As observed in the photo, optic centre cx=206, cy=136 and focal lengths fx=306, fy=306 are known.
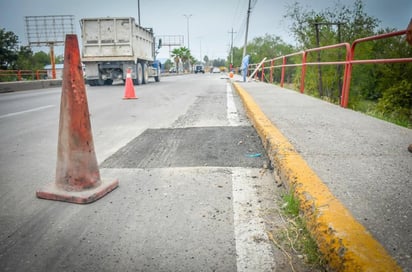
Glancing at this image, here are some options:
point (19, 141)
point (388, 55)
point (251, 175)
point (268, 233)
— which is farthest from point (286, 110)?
point (388, 55)

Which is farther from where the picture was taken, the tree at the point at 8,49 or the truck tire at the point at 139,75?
the tree at the point at 8,49

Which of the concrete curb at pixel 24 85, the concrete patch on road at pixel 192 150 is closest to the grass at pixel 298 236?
the concrete patch on road at pixel 192 150

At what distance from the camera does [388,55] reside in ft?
81.6

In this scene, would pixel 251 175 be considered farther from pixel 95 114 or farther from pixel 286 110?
pixel 95 114

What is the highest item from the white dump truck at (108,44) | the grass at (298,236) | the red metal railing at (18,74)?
the white dump truck at (108,44)

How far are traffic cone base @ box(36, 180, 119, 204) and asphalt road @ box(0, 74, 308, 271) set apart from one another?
5cm

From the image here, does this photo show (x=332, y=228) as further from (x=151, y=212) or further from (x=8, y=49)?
(x=8, y=49)

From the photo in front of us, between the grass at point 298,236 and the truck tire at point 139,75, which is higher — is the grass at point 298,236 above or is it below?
below

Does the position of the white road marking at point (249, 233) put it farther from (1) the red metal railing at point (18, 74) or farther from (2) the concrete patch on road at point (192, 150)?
(1) the red metal railing at point (18, 74)

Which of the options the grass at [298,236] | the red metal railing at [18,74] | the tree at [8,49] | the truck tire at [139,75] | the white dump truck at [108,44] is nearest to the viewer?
the grass at [298,236]

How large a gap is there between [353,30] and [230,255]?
72.2ft

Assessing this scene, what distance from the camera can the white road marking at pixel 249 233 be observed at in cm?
151

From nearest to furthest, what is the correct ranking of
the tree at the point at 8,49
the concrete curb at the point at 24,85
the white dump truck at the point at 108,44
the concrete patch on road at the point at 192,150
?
the concrete patch on road at the point at 192,150 < the concrete curb at the point at 24,85 < the white dump truck at the point at 108,44 < the tree at the point at 8,49

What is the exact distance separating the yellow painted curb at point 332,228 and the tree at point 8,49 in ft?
143
